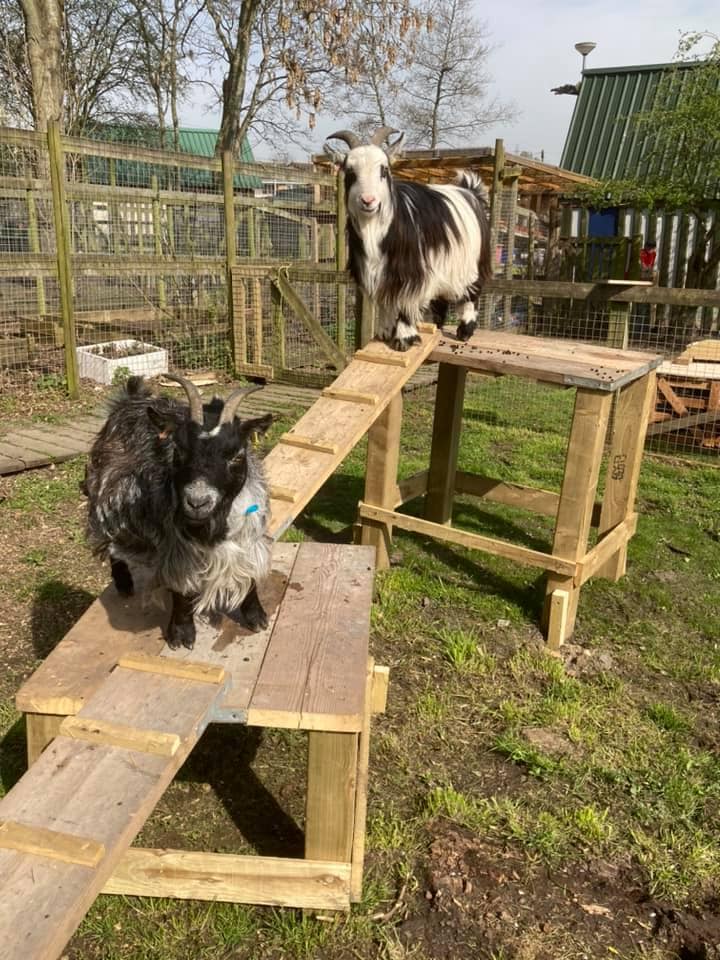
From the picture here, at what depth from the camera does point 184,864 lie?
2428 mm

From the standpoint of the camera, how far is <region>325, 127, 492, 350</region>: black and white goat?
411 cm

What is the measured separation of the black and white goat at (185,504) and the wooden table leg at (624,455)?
270 cm

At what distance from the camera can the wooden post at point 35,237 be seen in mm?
8898

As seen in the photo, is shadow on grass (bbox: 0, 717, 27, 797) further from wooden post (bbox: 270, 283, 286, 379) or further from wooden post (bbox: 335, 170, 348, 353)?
wooden post (bbox: 335, 170, 348, 353)

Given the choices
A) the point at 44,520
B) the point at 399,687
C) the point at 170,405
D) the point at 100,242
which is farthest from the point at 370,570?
the point at 100,242

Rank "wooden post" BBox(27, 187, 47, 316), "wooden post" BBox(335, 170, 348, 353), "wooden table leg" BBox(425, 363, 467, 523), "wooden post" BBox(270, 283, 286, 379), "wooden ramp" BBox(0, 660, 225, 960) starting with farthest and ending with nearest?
"wooden post" BBox(335, 170, 348, 353), "wooden post" BBox(270, 283, 286, 379), "wooden post" BBox(27, 187, 47, 316), "wooden table leg" BBox(425, 363, 467, 523), "wooden ramp" BBox(0, 660, 225, 960)

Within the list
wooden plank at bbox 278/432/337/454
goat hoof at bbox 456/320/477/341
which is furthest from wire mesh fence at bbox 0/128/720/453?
wooden plank at bbox 278/432/337/454

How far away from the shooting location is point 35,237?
9227mm

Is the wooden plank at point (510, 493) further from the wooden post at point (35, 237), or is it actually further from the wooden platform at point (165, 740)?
the wooden post at point (35, 237)

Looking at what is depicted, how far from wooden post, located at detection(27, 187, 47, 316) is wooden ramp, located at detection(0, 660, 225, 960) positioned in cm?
768

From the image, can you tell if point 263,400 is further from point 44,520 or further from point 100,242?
point 44,520

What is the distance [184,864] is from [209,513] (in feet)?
3.72

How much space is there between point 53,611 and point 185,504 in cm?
236

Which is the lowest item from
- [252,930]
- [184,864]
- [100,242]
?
[252,930]
